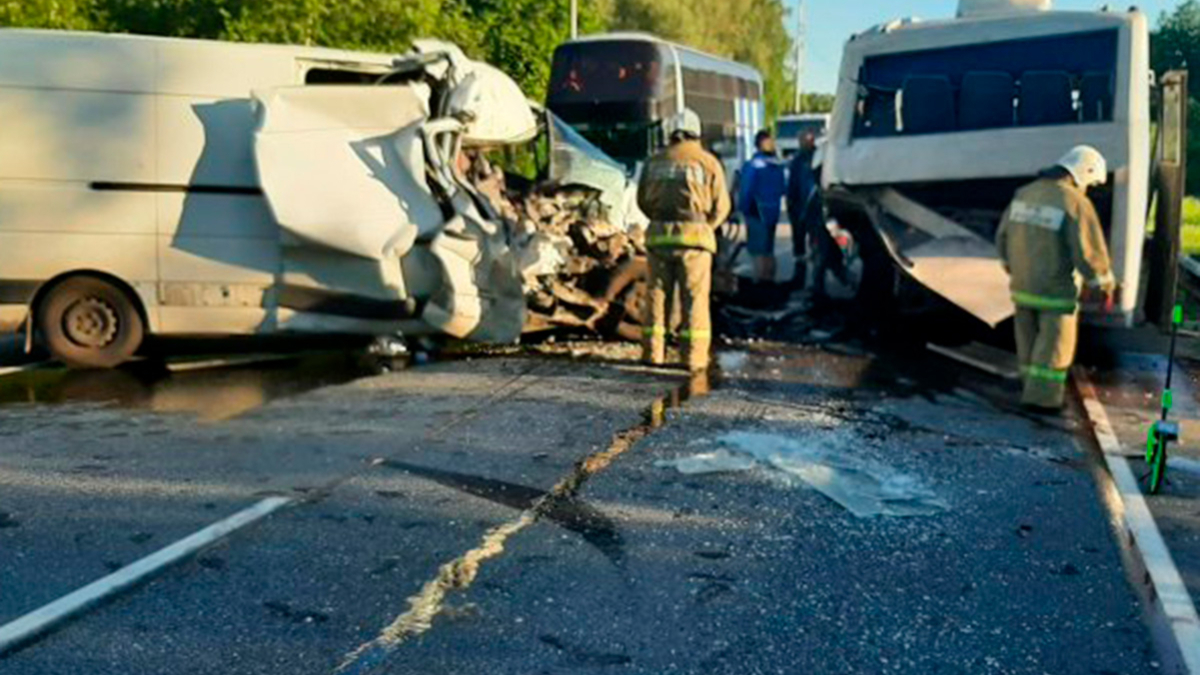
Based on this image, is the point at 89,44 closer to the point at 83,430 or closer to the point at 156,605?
the point at 83,430

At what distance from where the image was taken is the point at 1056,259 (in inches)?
278

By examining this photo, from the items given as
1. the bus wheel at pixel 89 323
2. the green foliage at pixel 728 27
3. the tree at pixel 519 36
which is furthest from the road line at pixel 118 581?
the green foliage at pixel 728 27

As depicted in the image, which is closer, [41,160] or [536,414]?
[536,414]

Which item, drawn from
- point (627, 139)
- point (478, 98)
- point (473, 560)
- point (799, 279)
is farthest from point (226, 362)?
point (627, 139)

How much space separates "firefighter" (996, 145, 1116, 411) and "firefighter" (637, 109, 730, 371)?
2.03 metres

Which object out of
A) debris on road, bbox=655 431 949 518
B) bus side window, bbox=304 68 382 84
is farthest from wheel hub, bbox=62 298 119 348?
debris on road, bbox=655 431 949 518

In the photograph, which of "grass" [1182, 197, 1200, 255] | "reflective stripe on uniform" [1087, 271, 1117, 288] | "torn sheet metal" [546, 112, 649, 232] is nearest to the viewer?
"reflective stripe on uniform" [1087, 271, 1117, 288]

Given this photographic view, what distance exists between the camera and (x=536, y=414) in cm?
667

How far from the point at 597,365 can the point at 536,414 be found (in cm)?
168

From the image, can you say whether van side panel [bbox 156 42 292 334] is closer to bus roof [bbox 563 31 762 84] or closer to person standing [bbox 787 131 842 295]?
person standing [bbox 787 131 842 295]

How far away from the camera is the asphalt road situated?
3.62 metres

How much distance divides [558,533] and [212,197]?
417 centimetres

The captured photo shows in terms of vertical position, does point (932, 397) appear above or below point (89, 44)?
below

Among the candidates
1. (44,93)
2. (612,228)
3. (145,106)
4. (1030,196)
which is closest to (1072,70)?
(1030,196)
